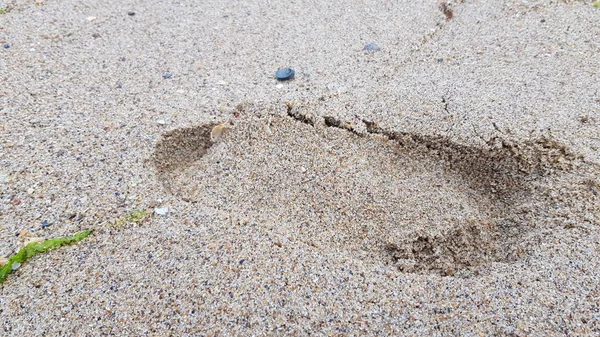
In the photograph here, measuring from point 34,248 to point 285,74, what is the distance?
159 cm

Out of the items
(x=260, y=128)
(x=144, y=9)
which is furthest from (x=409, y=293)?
(x=144, y=9)

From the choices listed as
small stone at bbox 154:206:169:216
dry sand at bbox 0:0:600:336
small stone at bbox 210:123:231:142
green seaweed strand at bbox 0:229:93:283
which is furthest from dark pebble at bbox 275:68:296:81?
green seaweed strand at bbox 0:229:93:283

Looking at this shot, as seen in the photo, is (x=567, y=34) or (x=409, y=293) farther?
(x=567, y=34)

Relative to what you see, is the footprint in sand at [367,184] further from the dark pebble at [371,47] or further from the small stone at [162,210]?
the dark pebble at [371,47]

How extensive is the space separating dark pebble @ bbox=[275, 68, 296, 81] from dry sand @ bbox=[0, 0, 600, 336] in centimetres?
4

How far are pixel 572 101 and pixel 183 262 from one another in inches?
79.8

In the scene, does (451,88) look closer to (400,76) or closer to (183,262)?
(400,76)

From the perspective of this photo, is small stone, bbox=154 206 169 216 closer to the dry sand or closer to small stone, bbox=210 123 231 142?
the dry sand

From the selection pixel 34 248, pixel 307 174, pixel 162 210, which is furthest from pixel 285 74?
pixel 34 248

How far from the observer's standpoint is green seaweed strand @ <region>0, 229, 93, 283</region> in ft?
5.37

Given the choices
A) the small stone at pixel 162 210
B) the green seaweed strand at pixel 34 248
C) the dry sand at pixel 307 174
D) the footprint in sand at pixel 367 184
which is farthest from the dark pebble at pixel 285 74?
the green seaweed strand at pixel 34 248

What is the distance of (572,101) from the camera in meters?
2.28

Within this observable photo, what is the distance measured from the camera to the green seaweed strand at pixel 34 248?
164 cm

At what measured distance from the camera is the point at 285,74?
8.79ft
